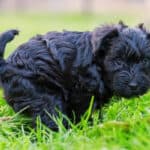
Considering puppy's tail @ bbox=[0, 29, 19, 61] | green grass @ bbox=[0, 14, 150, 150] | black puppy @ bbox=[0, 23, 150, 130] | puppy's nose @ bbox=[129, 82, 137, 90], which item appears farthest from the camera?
puppy's tail @ bbox=[0, 29, 19, 61]

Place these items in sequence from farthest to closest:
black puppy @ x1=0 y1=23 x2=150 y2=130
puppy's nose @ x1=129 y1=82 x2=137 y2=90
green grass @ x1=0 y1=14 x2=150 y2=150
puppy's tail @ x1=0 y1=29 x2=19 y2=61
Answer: puppy's tail @ x1=0 y1=29 x2=19 y2=61, black puppy @ x1=0 y1=23 x2=150 y2=130, puppy's nose @ x1=129 y1=82 x2=137 y2=90, green grass @ x1=0 y1=14 x2=150 y2=150

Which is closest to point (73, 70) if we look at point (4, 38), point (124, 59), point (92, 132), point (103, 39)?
point (103, 39)

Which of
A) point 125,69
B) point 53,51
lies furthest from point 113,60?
point 53,51

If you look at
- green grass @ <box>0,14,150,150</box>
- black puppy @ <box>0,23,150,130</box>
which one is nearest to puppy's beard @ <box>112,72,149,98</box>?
black puppy @ <box>0,23,150,130</box>

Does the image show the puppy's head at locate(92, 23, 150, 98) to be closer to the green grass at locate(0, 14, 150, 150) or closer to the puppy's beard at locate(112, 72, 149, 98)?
the puppy's beard at locate(112, 72, 149, 98)

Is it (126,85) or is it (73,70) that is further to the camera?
(73,70)

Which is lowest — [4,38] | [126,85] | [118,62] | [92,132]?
[92,132]

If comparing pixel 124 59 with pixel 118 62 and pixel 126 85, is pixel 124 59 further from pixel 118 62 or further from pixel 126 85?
pixel 126 85
